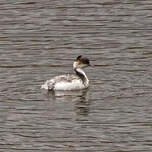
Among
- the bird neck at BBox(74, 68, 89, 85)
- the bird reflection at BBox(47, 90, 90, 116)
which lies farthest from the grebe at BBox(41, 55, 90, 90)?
the bird reflection at BBox(47, 90, 90, 116)

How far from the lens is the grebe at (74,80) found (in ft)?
84.5

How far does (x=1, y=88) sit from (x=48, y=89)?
129cm

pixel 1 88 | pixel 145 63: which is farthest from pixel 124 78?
pixel 1 88

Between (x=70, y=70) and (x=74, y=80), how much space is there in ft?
4.72

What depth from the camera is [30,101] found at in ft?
79.5

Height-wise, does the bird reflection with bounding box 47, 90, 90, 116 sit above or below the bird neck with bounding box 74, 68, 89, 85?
below

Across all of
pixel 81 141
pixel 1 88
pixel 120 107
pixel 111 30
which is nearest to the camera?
pixel 81 141

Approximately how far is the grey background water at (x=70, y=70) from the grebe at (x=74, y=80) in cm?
28

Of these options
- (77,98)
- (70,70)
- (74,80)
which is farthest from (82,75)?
(77,98)

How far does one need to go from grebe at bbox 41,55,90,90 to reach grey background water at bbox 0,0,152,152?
276 millimetres

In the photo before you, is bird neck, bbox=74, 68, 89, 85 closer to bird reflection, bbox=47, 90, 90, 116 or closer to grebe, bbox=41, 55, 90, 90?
grebe, bbox=41, 55, 90, 90

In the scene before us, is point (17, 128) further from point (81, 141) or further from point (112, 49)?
point (112, 49)

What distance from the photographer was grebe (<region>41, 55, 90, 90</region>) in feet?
84.5

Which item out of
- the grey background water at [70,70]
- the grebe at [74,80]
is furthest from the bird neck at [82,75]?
the grey background water at [70,70]
